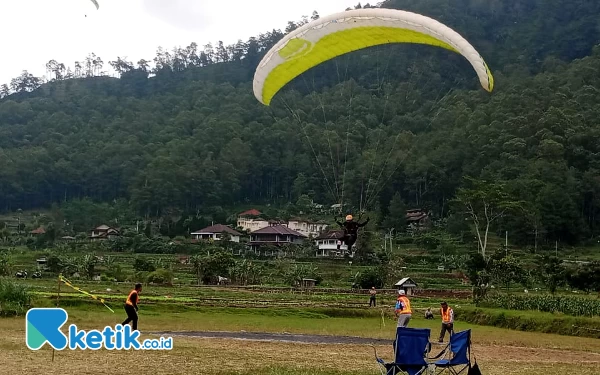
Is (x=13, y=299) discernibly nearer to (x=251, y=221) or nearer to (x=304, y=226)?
(x=304, y=226)

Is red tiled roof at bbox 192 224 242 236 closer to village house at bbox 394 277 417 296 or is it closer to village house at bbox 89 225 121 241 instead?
village house at bbox 89 225 121 241

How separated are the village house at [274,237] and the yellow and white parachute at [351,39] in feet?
194

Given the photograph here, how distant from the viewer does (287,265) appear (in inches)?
2254

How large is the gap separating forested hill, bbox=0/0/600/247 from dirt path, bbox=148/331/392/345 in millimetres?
45161

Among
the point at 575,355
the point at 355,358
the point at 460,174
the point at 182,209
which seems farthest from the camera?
the point at 182,209

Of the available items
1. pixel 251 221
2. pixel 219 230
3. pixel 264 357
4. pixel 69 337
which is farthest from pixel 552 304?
pixel 251 221

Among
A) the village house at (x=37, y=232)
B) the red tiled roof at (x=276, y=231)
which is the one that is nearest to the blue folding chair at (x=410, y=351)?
the red tiled roof at (x=276, y=231)

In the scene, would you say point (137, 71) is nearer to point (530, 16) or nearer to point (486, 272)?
point (530, 16)

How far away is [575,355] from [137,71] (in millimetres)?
153234

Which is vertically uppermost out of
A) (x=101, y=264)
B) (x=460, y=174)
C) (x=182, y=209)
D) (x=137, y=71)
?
(x=137, y=71)

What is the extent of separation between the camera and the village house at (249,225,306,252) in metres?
74.3

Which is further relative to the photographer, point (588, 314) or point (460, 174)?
point (460, 174)

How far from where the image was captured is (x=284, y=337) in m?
16.9

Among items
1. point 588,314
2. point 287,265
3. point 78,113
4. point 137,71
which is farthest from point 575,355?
point 137,71
